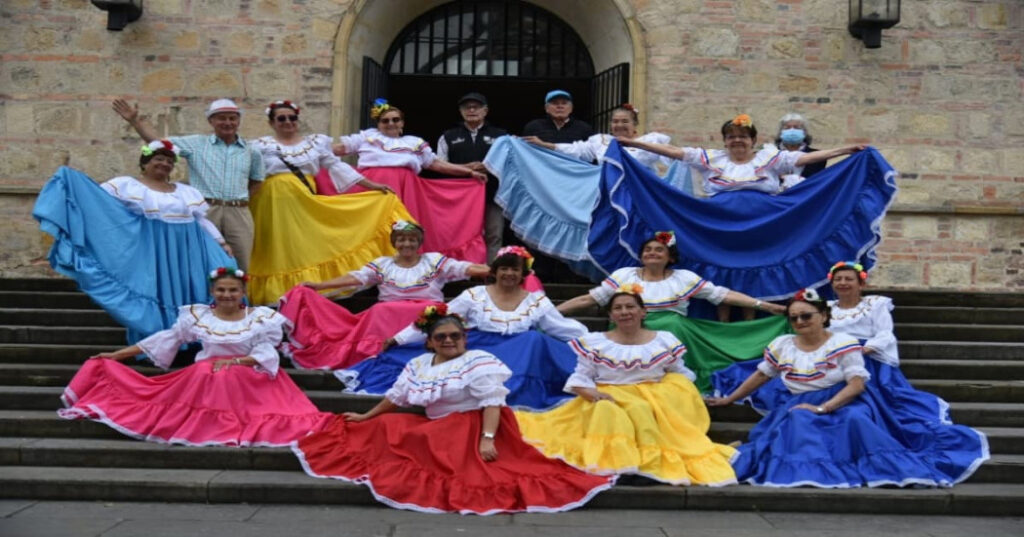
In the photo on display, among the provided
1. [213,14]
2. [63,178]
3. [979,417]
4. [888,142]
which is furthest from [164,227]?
[888,142]

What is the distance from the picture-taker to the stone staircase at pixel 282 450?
5.63 meters

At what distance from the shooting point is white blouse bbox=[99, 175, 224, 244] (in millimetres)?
7441

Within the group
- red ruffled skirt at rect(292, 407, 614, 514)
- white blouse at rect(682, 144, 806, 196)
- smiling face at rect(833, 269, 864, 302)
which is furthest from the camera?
white blouse at rect(682, 144, 806, 196)

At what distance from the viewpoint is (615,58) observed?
39.7ft

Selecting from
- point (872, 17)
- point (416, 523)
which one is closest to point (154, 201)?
point (416, 523)

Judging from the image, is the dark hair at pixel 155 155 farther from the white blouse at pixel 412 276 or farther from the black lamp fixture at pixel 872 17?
the black lamp fixture at pixel 872 17

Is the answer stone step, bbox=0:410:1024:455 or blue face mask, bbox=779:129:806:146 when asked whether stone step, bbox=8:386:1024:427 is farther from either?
blue face mask, bbox=779:129:806:146

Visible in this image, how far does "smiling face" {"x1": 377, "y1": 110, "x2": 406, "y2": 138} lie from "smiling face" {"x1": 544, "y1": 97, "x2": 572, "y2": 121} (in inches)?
53.7

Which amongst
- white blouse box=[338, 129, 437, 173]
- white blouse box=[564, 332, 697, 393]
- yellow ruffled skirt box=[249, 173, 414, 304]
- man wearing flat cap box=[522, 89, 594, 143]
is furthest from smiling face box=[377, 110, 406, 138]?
white blouse box=[564, 332, 697, 393]

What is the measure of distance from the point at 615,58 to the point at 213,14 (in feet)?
14.8

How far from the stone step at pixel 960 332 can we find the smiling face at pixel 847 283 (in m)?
1.81

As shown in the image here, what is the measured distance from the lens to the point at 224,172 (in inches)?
318

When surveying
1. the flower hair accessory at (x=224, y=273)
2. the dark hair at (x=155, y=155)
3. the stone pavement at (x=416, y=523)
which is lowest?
the stone pavement at (x=416, y=523)

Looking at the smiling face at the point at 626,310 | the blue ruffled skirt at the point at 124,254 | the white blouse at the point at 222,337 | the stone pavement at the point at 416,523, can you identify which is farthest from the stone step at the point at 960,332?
the blue ruffled skirt at the point at 124,254
